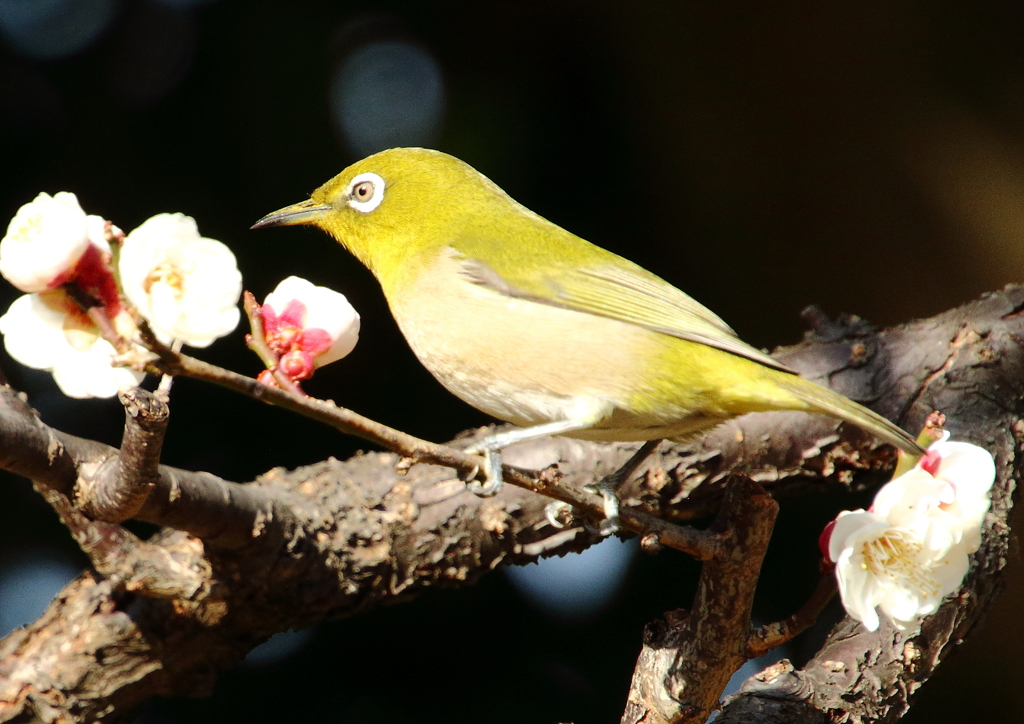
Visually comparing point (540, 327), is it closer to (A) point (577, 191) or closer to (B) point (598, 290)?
(B) point (598, 290)

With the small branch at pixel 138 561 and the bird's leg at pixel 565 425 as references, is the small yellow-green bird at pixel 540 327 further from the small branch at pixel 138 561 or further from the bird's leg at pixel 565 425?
the small branch at pixel 138 561

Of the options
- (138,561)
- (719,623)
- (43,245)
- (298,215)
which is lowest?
(719,623)

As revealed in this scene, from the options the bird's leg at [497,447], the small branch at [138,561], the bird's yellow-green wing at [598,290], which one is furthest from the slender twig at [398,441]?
the small branch at [138,561]

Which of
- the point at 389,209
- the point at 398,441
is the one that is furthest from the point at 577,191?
the point at 398,441

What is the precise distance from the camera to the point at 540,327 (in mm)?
2338

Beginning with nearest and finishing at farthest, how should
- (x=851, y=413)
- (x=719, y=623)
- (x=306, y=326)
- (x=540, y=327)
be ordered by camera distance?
(x=306, y=326), (x=851, y=413), (x=719, y=623), (x=540, y=327)

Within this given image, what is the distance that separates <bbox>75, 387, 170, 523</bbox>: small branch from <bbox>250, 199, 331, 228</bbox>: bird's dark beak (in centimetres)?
80

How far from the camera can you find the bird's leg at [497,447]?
1807 mm

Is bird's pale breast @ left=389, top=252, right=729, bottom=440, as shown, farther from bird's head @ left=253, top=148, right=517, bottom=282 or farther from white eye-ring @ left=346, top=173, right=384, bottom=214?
white eye-ring @ left=346, top=173, right=384, bottom=214

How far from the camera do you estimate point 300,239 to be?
3633 mm

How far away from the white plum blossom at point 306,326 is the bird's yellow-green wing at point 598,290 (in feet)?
2.51

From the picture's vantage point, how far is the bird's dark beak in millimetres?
2506

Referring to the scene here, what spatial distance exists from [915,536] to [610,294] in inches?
40.3

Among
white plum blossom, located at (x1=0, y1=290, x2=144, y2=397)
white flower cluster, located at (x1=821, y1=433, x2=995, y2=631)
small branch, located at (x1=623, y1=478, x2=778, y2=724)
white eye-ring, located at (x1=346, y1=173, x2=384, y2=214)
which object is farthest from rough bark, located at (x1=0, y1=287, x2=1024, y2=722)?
white eye-ring, located at (x1=346, y1=173, x2=384, y2=214)
